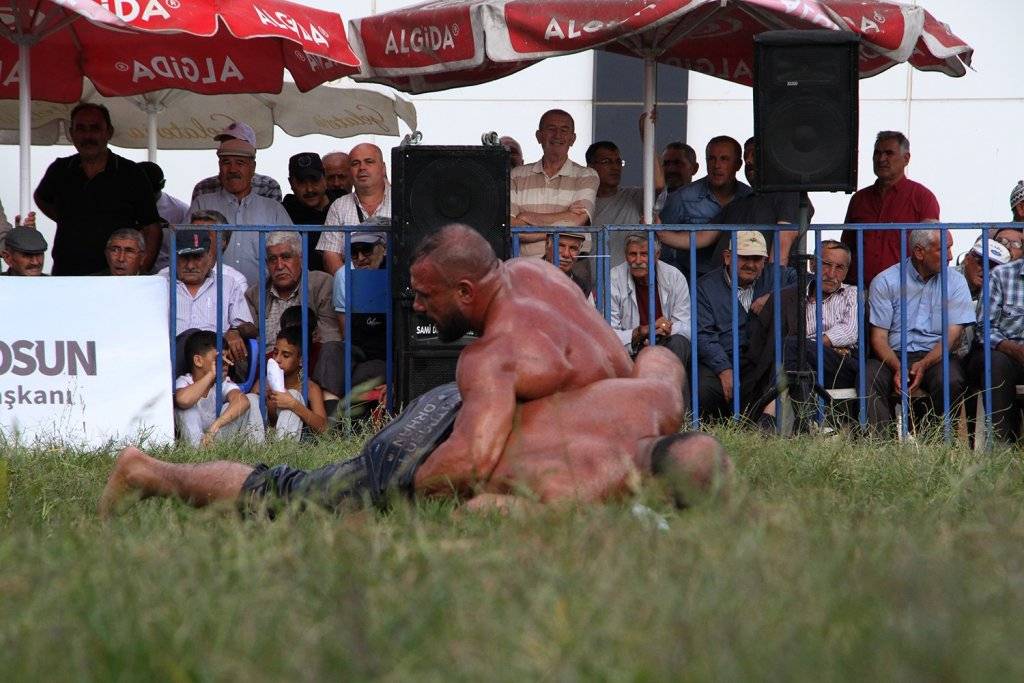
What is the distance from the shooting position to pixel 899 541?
362cm

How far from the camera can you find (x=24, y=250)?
826cm

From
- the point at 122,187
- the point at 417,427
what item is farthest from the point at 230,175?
the point at 417,427

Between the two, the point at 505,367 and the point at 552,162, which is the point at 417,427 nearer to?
the point at 505,367

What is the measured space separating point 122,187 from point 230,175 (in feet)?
2.30

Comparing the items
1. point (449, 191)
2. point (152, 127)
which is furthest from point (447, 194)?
point (152, 127)

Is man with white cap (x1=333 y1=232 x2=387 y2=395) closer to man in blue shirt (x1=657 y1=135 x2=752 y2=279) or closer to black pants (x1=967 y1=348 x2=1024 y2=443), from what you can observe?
man in blue shirt (x1=657 y1=135 x2=752 y2=279)

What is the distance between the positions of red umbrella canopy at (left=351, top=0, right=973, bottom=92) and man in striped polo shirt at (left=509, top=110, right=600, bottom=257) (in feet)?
1.49

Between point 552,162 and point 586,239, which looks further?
point 552,162

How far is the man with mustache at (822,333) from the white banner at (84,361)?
299cm

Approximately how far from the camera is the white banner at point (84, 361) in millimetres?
7727

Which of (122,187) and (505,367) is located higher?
(122,187)

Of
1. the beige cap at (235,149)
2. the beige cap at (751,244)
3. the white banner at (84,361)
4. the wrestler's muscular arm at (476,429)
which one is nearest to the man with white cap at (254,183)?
the beige cap at (235,149)

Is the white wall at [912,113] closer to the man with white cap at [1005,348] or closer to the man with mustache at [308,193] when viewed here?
the man with mustache at [308,193]

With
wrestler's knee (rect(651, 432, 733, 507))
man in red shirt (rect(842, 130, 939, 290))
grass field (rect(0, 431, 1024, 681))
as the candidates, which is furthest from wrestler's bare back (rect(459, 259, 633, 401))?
man in red shirt (rect(842, 130, 939, 290))
